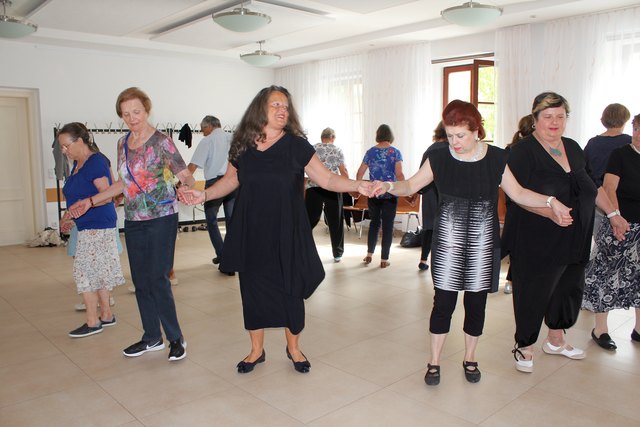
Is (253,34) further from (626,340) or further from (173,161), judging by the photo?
(626,340)

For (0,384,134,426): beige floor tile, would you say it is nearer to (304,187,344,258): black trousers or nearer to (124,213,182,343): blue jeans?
(124,213,182,343): blue jeans

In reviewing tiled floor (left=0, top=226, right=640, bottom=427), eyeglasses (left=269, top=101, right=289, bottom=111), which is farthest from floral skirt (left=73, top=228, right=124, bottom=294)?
eyeglasses (left=269, top=101, right=289, bottom=111)

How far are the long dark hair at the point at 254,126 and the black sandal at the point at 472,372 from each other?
5.16 feet

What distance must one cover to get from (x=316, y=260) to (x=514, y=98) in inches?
195

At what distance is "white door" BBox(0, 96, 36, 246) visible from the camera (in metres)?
8.12

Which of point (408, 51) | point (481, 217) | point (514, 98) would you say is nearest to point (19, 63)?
point (408, 51)

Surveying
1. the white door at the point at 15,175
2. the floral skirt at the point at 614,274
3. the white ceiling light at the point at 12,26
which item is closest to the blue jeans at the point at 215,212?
the white ceiling light at the point at 12,26

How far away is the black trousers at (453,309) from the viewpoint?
2.85 m

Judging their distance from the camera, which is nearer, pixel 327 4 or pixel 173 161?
pixel 173 161

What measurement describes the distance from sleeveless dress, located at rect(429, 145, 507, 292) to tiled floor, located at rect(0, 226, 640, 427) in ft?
2.04

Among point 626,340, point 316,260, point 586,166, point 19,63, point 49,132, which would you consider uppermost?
point 19,63

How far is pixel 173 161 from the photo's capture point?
10.3ft

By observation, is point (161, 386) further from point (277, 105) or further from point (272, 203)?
point (277, 105)

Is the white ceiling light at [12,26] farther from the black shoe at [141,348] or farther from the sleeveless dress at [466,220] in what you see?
the sleeveless dress at [466,220]
